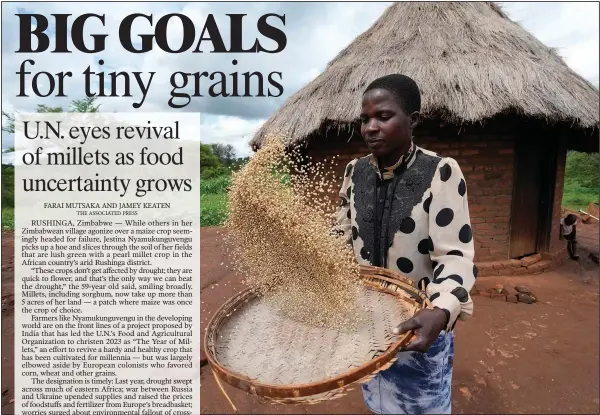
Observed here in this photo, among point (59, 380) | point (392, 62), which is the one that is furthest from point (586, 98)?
point (59, 380)

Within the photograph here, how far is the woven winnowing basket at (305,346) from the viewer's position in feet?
2.97

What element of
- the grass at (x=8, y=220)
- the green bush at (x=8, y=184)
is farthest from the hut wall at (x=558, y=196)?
the green bush at (x=8, y=184)

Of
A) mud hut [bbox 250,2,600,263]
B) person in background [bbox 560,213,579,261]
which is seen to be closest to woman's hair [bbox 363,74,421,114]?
mud hut [bbox 250,2,600,263]

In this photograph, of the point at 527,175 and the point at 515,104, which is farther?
the point at 527,175

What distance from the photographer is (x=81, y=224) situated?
213 cm

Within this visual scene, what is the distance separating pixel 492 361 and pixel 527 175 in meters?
2.58

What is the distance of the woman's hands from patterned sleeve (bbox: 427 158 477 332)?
3 centimetres

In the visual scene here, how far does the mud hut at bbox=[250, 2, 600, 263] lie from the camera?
352 cm

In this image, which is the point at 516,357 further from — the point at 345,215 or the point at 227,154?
the point at 227,154

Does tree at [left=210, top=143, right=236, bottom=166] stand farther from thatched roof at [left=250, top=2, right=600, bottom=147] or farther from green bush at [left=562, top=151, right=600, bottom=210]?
green bush at [left=562, top=151, right=600, bottom=210]

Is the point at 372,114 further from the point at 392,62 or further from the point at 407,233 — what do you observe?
the point at 392,62

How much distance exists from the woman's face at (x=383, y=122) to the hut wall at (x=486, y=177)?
2.75 metres

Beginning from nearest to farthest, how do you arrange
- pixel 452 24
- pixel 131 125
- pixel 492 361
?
pixel 131 125
pixel 492 361
pixel 452 24

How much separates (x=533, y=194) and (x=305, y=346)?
4.32 m
